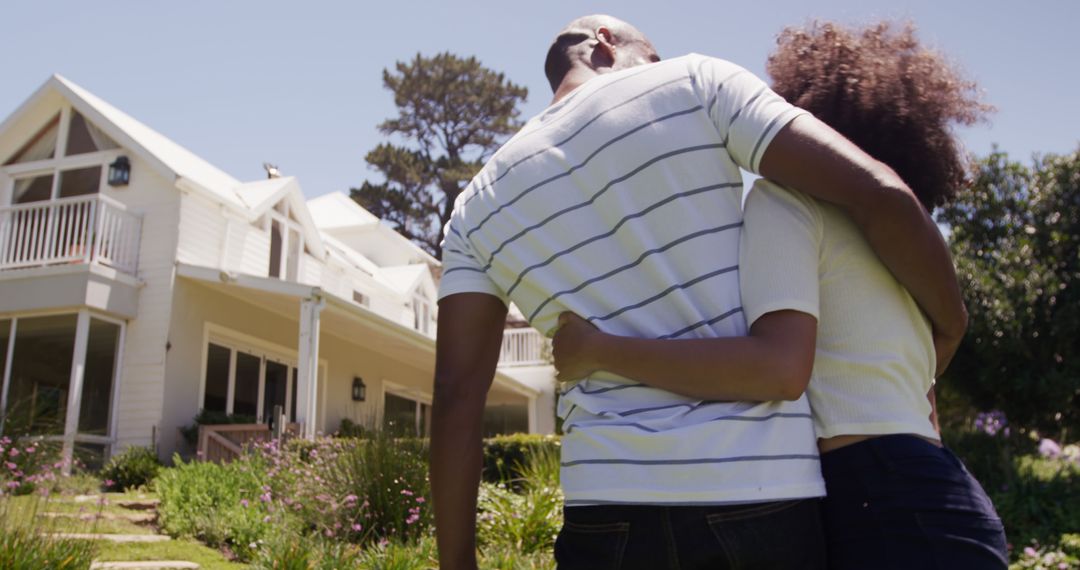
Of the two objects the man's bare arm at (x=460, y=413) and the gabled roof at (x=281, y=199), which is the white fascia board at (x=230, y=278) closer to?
the gabled roof at (x=281, y=199)

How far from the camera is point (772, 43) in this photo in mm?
1570

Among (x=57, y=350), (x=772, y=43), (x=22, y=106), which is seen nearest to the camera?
(x=772, y=43)

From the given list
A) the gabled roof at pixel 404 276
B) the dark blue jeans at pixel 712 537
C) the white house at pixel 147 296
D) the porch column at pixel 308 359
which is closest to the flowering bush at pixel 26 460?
the white house at pixel 147 296

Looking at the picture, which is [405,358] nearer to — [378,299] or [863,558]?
[378,299]

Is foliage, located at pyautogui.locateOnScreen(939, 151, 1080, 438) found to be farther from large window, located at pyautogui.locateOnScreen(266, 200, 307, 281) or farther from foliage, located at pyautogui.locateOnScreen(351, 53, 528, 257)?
foliage, located at pyautogui.locateOnScreen(351, 53, 528, 257)

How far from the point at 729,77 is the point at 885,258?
1.11 feet

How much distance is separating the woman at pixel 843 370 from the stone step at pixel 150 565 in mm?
4774

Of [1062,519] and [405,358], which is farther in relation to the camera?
[405,358]

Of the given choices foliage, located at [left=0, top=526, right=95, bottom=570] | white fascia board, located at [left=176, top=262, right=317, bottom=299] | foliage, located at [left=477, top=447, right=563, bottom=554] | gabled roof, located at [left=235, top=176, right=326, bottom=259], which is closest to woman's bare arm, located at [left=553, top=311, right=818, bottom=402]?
foliage, located at [left=0, top=526, right=95, bottom=570]

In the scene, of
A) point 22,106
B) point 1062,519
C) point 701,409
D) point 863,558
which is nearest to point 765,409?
point 701,409

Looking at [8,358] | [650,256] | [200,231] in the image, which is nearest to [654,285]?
[650,256]

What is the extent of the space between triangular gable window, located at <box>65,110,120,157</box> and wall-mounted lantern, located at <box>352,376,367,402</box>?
584cm

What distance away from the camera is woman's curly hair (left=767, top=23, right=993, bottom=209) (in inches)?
52.6

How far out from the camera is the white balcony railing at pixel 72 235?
35.8ft
